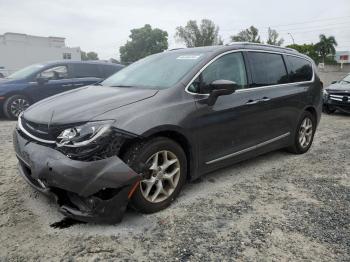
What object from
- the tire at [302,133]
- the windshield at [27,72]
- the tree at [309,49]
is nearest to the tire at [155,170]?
the tire at [302,133]

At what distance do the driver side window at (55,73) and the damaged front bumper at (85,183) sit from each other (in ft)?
22.1

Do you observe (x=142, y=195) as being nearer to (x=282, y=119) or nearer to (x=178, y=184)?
(x=178, y=184)

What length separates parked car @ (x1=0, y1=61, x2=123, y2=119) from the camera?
8992mm

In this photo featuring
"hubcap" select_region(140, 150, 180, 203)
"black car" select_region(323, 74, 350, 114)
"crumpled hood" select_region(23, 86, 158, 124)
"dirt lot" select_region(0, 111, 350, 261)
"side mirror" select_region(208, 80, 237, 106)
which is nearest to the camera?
"dirt lot" select_region(0, 111, 350, 261)

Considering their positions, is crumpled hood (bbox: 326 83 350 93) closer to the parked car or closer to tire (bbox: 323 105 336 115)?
tire (bbox: 323 105 336 115)

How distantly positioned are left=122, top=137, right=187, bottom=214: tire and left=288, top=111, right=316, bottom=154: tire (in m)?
2.65

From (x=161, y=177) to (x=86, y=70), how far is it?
7.19m

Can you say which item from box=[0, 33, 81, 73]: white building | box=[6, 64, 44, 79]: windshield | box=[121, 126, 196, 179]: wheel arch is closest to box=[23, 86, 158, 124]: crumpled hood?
box=[121, 126, 196, 179]: wheel arch

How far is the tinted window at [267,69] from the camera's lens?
4567 millimetres

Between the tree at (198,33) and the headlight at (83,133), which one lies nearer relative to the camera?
the headlight at (83,133)

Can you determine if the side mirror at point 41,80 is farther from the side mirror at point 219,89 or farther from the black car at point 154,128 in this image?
the side mirror at point 219,89

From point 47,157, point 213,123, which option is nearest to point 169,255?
point 47,157

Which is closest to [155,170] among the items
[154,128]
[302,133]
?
[154,128]

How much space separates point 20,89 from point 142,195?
7.07 metres
